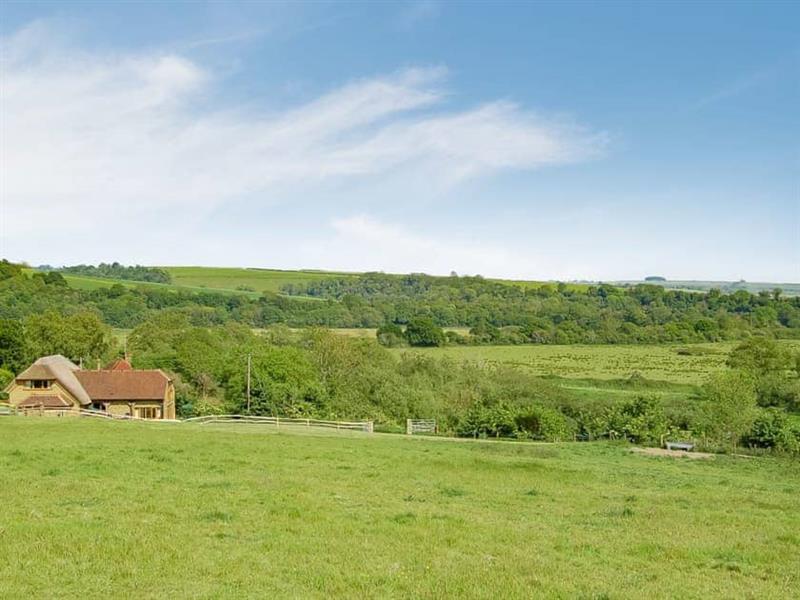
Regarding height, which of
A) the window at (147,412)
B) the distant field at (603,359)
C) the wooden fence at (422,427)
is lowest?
the distant field at (603,359)

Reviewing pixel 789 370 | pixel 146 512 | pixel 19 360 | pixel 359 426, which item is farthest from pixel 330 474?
pixel 789 370

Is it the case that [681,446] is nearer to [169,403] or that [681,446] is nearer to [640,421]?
[640,421]

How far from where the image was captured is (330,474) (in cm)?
2300

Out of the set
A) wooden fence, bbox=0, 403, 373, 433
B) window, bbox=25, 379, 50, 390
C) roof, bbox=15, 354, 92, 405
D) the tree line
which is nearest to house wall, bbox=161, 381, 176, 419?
A: roof, bbox=15, 354, 92, 405

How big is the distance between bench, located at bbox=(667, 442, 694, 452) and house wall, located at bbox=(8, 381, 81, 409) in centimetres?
4289

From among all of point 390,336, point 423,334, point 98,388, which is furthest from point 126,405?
point 423,334

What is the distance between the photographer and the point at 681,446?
42.2 metres

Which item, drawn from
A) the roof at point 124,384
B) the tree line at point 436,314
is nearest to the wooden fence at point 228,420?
the roof at point 124,384

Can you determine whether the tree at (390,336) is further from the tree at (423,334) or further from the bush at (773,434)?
the bush at (773,434)

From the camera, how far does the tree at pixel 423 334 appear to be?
126875mm

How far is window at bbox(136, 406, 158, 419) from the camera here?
58.2m

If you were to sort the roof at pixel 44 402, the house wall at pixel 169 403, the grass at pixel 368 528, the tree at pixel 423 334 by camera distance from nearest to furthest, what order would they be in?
the grass at pixel 368 528
the roof at pixel 44 402
the house wall at pixel 169 403
the tree at pixel 423 334

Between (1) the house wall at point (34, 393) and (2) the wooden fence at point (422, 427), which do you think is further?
(1) the house wall at point (34, 393)

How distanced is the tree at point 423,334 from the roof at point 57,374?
74.0 metres
